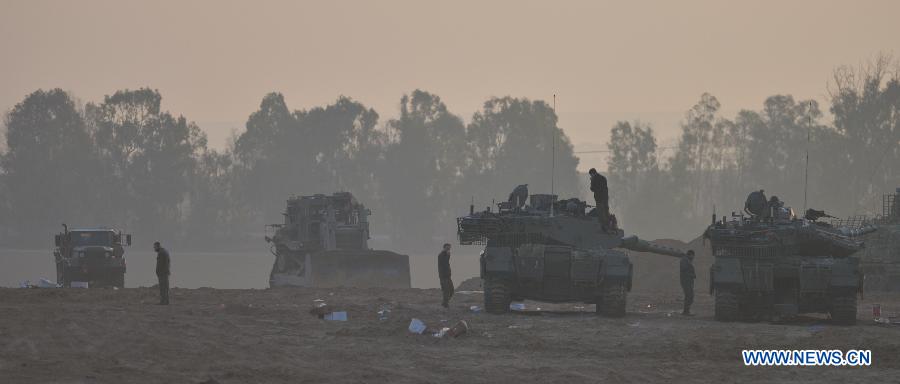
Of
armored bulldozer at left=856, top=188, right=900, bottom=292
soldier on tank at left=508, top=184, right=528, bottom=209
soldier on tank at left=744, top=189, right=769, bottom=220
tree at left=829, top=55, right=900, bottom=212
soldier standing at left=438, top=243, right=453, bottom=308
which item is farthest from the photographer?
tree at left=829, top=55, right=900, bottom=212

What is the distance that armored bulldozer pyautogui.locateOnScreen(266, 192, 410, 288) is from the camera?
4816 centimetres

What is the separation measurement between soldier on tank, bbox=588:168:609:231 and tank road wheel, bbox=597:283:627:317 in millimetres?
1603

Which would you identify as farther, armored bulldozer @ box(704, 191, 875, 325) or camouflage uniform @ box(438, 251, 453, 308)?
camouflage uniform @ box(438, 251, 453, 308)

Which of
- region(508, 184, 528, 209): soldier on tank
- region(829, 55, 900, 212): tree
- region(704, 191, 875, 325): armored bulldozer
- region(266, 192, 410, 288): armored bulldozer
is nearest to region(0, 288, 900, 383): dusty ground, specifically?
region(704, 191, 875, 325): armored bulldozer

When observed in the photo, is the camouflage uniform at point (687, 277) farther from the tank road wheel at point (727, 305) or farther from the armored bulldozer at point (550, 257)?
the tank road wheel at point (727, 305)

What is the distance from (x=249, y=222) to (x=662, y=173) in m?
35.3

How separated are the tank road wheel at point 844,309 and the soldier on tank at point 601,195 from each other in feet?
15.7

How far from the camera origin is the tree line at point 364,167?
5113 inches

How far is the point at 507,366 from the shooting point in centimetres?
2227

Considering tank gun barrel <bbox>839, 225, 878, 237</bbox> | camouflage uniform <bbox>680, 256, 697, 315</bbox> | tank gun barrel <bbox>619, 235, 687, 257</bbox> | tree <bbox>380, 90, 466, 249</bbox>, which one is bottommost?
camouflage uniform <bbox>680, 256, 697, 315</bbox>

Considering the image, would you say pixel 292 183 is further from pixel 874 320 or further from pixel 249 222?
pixel 874 320

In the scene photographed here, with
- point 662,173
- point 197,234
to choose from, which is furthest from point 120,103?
point 662,173

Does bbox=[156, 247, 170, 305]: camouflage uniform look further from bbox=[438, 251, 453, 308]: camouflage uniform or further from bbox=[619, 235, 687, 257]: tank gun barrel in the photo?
bbox=[619, 235, 687, 257]: tank gun barrel

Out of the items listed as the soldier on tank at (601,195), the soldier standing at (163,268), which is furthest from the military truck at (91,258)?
the soldier on tank at (601,195)
